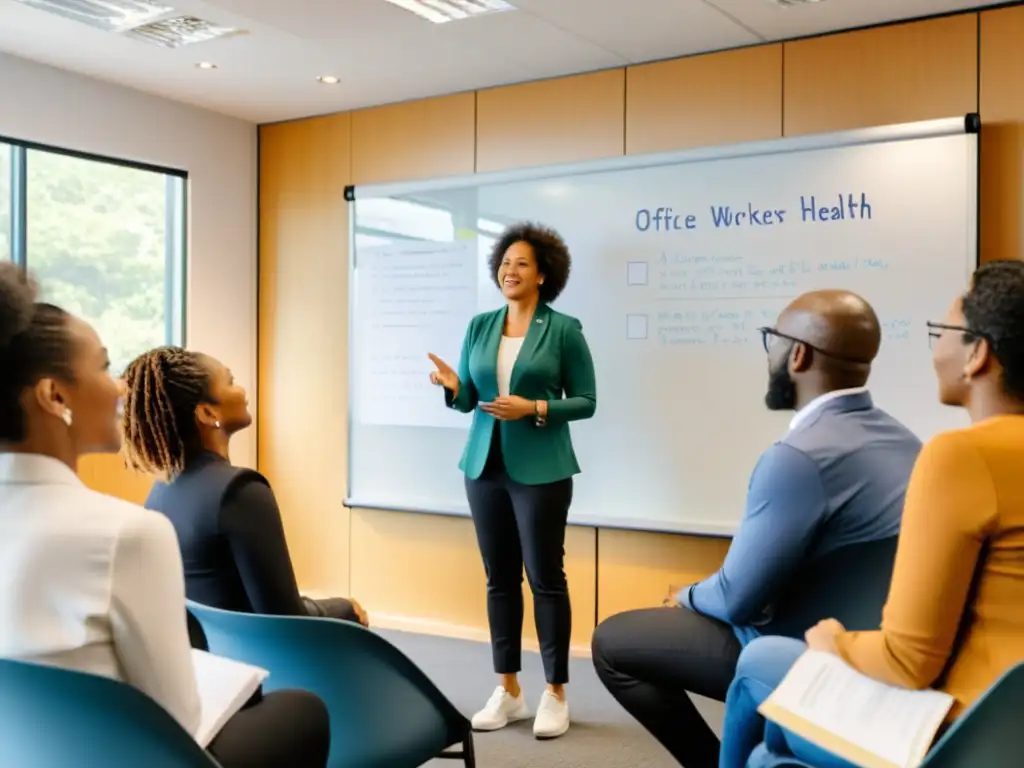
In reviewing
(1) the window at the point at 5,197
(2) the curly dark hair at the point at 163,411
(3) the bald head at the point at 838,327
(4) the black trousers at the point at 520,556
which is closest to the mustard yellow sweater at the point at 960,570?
(3) the bald head at the point at 838,327

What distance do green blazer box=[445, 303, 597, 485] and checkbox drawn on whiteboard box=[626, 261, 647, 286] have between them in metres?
0.63

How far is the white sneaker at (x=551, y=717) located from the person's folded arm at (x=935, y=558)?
6.19 ft

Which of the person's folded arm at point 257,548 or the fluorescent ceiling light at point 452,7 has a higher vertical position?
the fluorescent ceiling light at point 452,7

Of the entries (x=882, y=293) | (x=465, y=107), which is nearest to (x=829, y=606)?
(x=882, y=293)

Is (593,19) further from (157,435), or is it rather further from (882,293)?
(157,435)

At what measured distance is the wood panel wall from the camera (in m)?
3.34

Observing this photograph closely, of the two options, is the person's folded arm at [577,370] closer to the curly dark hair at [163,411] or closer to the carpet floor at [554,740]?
the carpet floor at [554,740]

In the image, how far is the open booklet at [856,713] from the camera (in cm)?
132

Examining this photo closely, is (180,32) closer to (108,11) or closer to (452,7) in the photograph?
(108,11)

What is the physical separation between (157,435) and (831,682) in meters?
1.37

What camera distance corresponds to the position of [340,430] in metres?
4.81

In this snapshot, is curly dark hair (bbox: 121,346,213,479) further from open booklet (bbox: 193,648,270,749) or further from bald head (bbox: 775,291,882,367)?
bald head (bbox: 775,291,882,367)

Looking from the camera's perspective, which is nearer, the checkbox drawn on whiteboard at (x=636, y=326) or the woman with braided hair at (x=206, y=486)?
the woman with braided hair at (x=206, y=486)

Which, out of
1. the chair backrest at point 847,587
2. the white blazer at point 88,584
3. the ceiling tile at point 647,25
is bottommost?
the chair backrest at point 847,587
